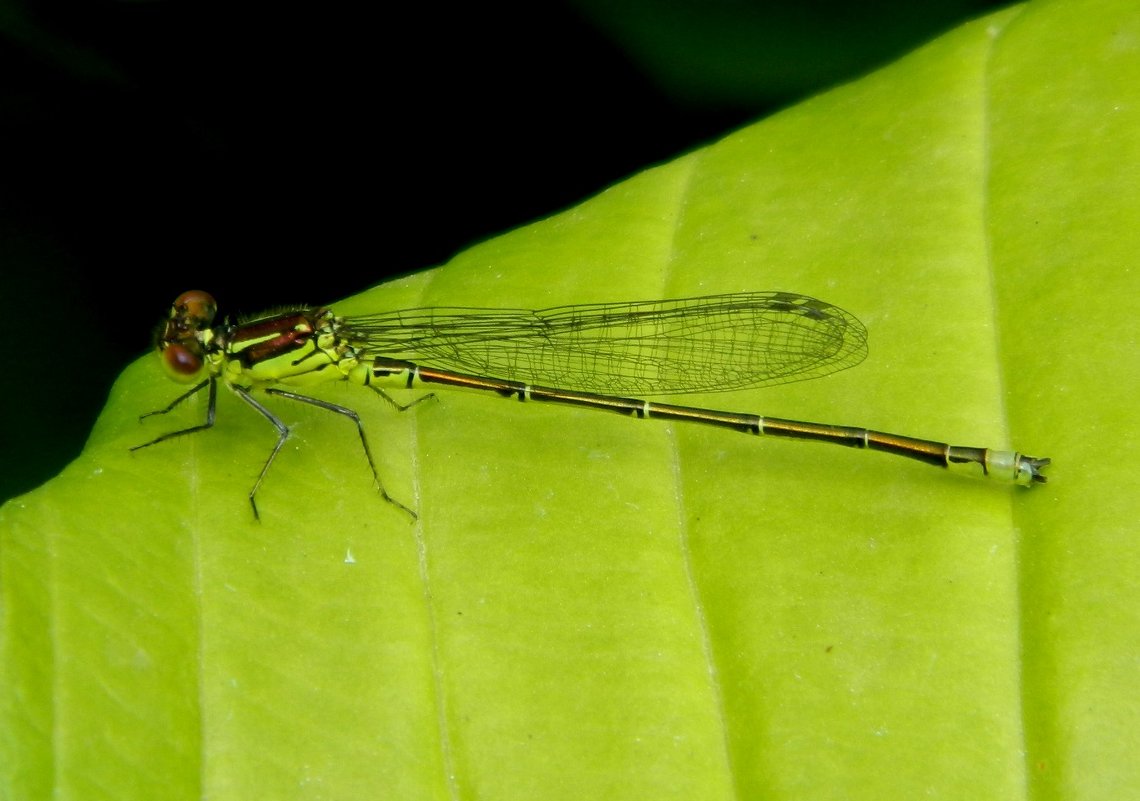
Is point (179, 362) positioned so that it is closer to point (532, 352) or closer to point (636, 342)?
point (532, 352)

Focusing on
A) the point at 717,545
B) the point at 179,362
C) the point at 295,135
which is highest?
the point at 295,135

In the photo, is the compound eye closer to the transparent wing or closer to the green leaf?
the green leaf

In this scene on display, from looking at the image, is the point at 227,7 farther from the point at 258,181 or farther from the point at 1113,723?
the point at 1113,723

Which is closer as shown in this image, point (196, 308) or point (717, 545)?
point (717, 545)

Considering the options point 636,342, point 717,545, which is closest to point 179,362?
point 636,342

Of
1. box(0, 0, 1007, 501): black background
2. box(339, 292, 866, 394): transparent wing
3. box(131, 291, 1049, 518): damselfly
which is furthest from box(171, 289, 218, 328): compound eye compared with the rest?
box(339, 292, 866, 394): transparent wing

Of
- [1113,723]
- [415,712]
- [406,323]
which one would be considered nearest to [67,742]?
[415,712]

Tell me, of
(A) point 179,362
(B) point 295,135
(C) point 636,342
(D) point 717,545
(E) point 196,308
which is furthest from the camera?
(B) point 295,135

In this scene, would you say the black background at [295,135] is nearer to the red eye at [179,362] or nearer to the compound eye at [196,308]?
the compound eye at [196,308]
